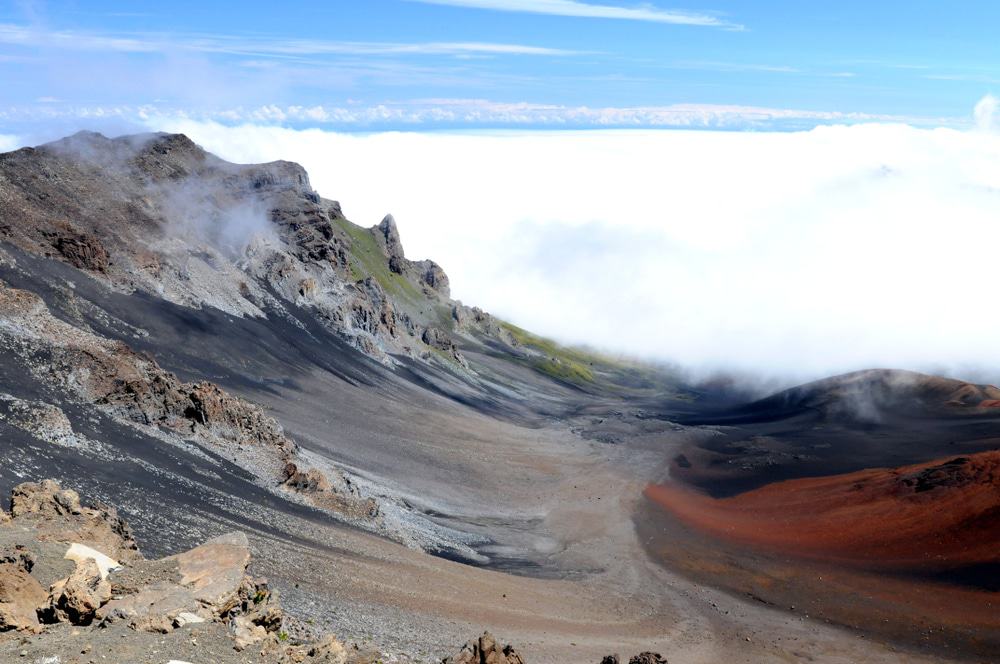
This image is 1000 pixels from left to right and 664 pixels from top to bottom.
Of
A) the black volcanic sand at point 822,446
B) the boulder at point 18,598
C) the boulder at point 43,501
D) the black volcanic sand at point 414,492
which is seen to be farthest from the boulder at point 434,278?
the boulder at point 18,598

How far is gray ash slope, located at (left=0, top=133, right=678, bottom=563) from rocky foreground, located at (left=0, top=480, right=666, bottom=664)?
340 inches

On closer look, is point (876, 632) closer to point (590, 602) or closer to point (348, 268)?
point (590, 602)

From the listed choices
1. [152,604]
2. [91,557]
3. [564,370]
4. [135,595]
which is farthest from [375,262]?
[152,604]

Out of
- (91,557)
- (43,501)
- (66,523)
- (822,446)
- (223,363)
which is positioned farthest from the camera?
(822,446)

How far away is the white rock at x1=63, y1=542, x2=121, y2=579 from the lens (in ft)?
83.6

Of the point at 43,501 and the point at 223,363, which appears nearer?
the point at 43,501

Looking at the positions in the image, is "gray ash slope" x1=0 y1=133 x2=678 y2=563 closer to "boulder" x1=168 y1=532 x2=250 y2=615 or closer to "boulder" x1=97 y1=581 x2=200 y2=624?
"boulder" x1=168 y1=532 x2=250 y2=615

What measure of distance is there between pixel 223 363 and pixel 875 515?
60534 millimetres

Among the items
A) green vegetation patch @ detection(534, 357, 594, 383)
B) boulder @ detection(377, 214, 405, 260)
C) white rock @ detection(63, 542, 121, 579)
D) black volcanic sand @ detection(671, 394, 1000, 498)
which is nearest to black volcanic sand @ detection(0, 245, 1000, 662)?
black volcanic sand @ detection(671, 394, 1000, 498)

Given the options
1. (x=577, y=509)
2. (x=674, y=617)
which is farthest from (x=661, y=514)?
(x=674, y=617)

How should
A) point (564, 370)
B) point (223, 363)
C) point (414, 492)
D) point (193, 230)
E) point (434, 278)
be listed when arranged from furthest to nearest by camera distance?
1. point (434, 278)
2. point (564, 370)
3. point (193, 230)
4. point (223, 363)
5. point (414, 492)

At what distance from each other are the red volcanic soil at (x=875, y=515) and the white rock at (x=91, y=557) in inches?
2136

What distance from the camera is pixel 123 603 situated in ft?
73.0

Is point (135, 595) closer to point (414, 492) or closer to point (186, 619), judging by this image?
point (186, 619)
